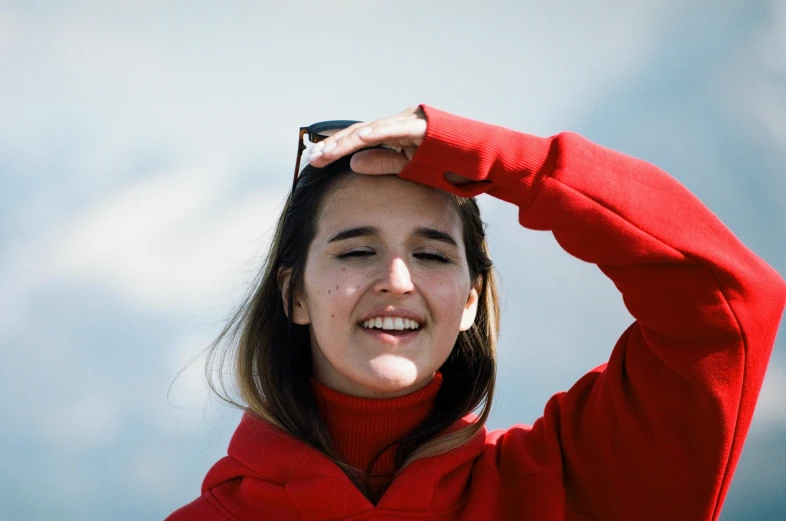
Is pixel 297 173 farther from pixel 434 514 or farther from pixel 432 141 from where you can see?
pixel 434 514

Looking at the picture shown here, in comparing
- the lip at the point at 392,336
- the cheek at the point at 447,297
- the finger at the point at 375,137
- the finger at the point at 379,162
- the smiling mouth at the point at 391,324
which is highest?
the finger at the point at 379,162

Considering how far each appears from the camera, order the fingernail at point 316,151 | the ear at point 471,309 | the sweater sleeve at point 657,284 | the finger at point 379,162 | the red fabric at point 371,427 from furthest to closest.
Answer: the ear at point 471,309
the red fabric at point 371,427
the finger at point 379,162
the fingernail at point 316,151
the sweater sleeve at point 657,284

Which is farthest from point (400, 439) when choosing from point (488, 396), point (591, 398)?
point (591, 398)

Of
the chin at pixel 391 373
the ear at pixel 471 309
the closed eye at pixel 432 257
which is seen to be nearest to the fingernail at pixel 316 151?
the closed eye at pixel 432 257

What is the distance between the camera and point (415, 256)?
322 centimetres

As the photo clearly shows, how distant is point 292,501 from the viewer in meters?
3.15

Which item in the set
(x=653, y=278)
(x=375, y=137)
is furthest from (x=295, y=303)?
(x=653, y=278)

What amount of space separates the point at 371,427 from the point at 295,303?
0.54 m

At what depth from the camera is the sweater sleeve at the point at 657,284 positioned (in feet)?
8.82

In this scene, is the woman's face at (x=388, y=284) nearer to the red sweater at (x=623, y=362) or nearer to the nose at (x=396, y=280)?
the nose at (x=396, y=280)

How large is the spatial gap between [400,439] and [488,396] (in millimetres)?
430

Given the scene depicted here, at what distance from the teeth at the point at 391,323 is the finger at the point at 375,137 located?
0.59 meters

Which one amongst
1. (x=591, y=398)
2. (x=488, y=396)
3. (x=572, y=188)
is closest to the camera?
(x=572, y=188)

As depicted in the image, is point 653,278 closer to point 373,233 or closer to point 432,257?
point 432,257
